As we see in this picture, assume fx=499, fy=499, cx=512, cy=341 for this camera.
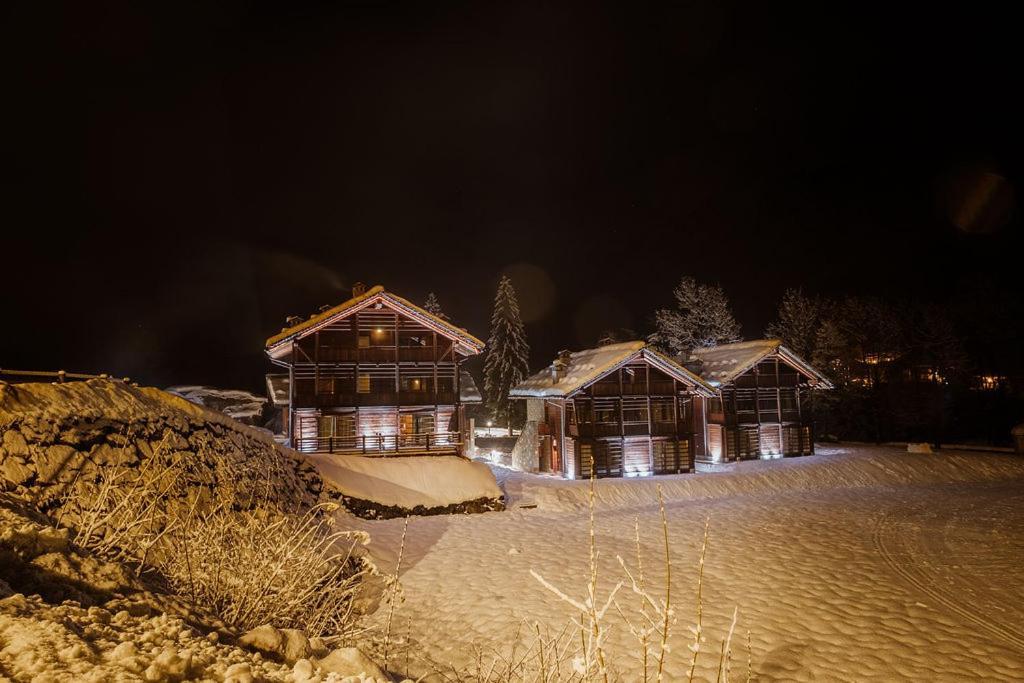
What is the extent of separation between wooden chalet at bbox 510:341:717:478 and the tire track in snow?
11.7 meters

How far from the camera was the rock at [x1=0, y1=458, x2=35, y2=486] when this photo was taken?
8764 millimetres

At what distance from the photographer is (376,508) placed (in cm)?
1834

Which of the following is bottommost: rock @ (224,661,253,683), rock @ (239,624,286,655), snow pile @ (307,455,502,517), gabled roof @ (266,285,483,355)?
snow pile @ (307,455,502,517)

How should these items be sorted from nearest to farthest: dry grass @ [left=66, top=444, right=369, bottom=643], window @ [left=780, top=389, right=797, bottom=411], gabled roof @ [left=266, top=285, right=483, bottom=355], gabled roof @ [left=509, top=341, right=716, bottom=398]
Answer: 1. dry grass @ [left=66, top=444, right=369, bottom=643]
2. gabled roof @ [left=266, top=285, right=483, bottom=355]
3. gabled roof @ [left=509, top=341, right=716, bottom=398]
4. window @ [left=780, top=389, right=797, bottom=411]

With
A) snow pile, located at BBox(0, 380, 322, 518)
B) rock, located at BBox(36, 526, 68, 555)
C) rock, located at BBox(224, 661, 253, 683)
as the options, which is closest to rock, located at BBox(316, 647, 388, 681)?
rock, located at BBox(224, 661, 253, 683)

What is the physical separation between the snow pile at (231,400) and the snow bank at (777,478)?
2365 cm

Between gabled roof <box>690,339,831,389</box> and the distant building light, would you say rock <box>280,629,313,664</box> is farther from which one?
the distant building light

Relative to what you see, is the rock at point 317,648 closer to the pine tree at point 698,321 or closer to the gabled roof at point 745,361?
the gabled roof at point 745,361

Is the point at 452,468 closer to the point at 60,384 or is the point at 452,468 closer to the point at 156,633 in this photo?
the point at 60,384

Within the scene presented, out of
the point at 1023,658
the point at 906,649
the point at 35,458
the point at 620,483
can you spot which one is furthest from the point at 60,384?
the point at 620,483

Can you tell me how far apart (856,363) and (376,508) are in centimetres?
3905

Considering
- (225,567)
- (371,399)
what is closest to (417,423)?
(371,399)

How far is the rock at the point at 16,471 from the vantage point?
8.76m

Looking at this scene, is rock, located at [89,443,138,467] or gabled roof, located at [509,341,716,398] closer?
rock, located at [89,443,138,467]
